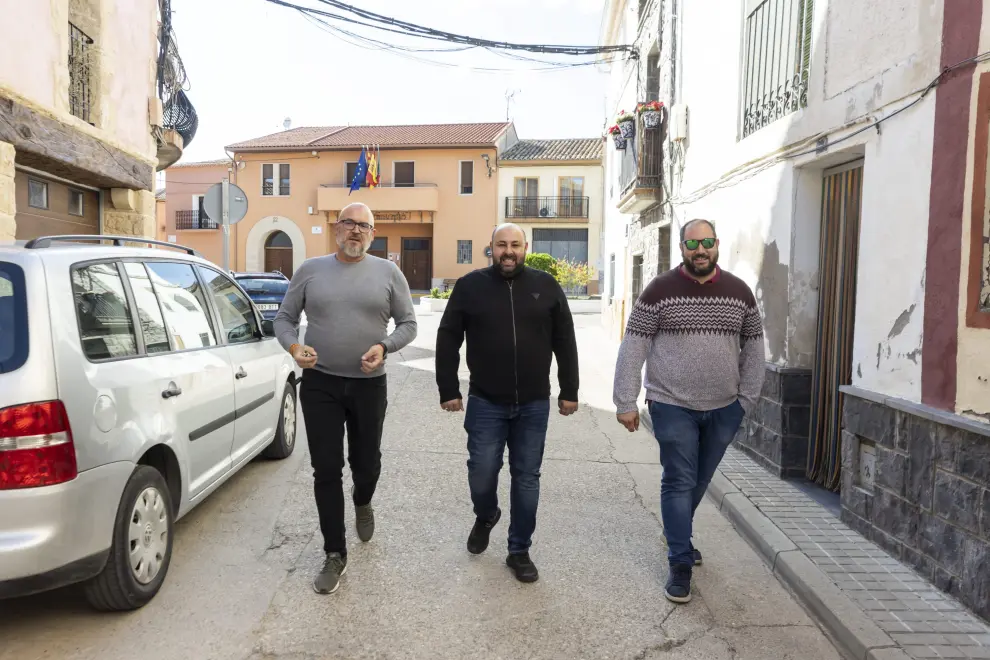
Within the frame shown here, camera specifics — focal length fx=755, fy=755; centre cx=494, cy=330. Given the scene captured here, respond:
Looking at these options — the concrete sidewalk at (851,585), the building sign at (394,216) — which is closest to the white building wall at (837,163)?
the concrete sidewalk at (851,585)

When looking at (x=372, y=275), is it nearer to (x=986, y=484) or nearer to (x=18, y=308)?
(x=18, y=308)

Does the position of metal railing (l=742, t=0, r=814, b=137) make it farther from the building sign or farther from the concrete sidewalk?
the building sign

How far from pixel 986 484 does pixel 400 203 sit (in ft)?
115

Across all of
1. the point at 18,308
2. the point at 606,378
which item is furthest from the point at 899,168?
the point at 606,378

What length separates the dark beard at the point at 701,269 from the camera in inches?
145

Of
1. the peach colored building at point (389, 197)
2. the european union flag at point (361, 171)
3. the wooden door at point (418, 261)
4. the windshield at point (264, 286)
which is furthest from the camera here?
the wooden door at point (418, 261)

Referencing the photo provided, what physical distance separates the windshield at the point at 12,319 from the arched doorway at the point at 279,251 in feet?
122

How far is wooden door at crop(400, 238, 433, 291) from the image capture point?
38.7m

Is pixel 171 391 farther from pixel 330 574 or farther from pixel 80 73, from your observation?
pixel 80 73

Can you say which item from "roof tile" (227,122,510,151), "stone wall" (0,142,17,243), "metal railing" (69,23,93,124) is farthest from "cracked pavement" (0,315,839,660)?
"roof tile" (227,122,510,151)

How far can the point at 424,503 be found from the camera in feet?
16.8

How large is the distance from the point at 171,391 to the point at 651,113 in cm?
868

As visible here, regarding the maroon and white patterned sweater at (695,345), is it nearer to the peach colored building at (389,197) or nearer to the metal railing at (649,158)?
the metal railing at (649,158)

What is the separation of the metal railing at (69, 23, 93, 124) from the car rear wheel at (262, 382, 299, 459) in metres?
5.47
